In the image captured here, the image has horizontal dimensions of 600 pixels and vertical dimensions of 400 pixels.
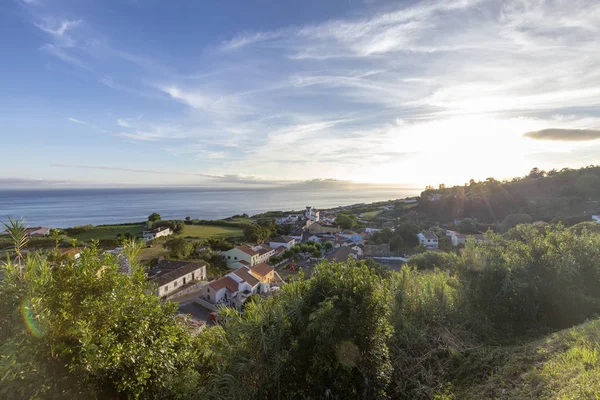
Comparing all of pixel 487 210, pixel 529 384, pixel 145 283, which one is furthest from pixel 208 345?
pixel 487 210

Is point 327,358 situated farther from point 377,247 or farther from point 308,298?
point 377,247

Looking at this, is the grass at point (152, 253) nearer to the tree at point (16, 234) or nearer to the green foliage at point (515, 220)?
the tree at point (16, 234)

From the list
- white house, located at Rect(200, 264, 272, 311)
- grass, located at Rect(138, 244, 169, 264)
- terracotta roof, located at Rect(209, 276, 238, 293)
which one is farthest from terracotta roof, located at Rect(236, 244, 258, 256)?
terracotta roof, located at Rect(209, 276, 238, 293)

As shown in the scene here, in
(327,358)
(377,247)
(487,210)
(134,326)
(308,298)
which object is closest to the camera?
(134,326)

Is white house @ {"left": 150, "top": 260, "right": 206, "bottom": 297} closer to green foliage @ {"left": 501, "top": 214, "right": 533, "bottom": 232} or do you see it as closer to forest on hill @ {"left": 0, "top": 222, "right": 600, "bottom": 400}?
forest on hill @ {"left": 0, "top": 222, "right": 600, "bottom": 400}

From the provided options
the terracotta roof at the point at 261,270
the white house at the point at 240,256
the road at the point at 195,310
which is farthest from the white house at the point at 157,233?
the road at the point at 195,310

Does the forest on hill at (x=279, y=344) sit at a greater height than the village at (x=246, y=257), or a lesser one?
greater
